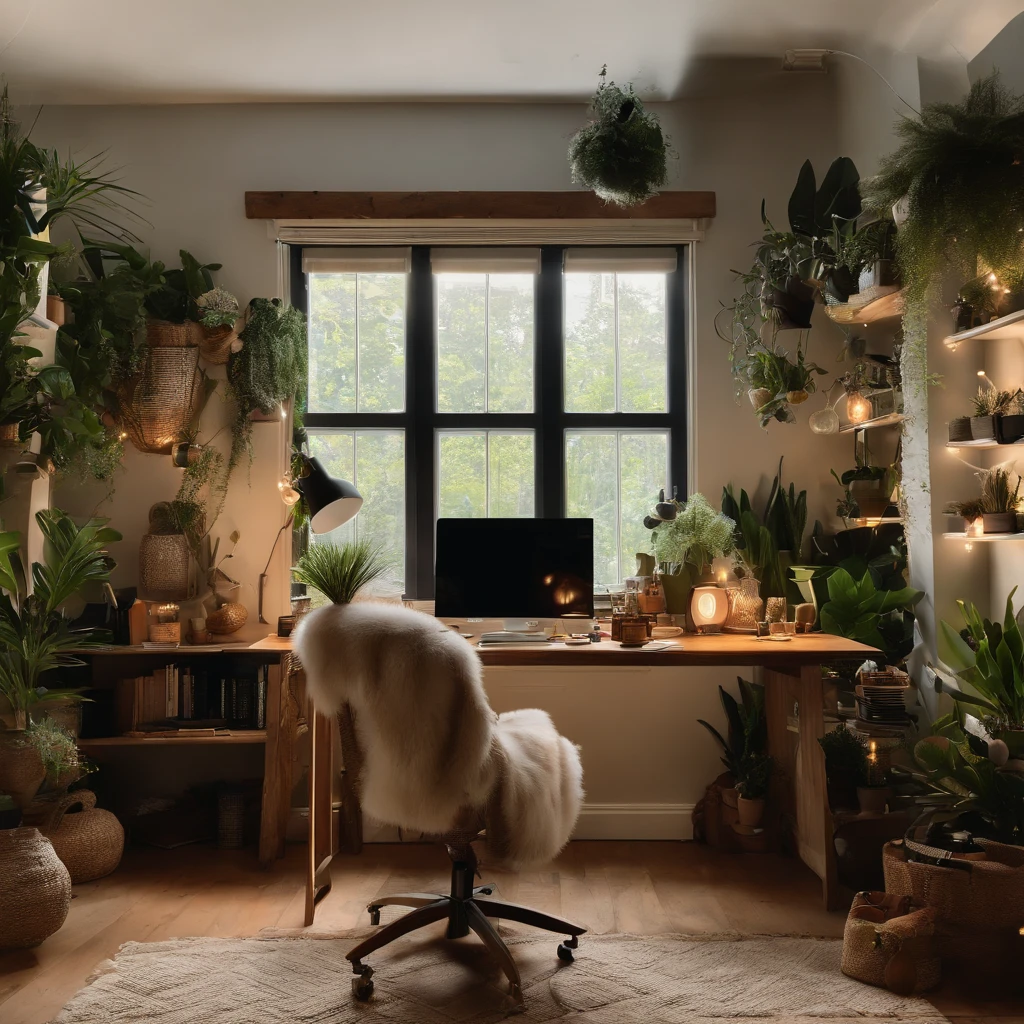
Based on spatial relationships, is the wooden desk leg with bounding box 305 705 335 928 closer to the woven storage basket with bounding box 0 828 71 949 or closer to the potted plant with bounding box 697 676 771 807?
the woven storage basket with bounding box 0 828 71 949

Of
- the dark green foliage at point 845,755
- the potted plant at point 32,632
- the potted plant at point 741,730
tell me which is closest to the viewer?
the potted plant at point 32,632

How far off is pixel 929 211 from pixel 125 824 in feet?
12.2

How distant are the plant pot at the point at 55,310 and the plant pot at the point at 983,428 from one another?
3355mm

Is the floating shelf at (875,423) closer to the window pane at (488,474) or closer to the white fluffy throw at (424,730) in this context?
the window pane at (488,474)

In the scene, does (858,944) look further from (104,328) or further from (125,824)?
(104,328)

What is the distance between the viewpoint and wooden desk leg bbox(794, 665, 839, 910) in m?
3.07

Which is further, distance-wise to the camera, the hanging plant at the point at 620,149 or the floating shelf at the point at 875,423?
the hanging plant at the point at 620,149

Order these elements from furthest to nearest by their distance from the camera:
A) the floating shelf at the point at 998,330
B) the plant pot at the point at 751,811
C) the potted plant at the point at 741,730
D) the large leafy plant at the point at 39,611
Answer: the potted plant at the point at 741,730
the plant pot at the point at 751,811
the large leafy plant at the point at 39,611
the floating shelf at the point at 998,330

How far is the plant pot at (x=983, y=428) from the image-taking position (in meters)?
2.92

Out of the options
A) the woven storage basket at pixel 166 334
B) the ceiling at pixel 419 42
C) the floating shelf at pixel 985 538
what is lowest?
the floating shelf at pixel 985 538

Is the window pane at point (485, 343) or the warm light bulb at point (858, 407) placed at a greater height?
the window pane at point (485, 343)

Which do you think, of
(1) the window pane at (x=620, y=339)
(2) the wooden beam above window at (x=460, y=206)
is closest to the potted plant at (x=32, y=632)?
(2) the wooden beam above window at (x=460, y=206)

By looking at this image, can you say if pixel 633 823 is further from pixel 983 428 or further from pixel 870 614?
pixel 983 428

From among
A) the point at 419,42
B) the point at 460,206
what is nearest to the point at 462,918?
the point at 460,206
